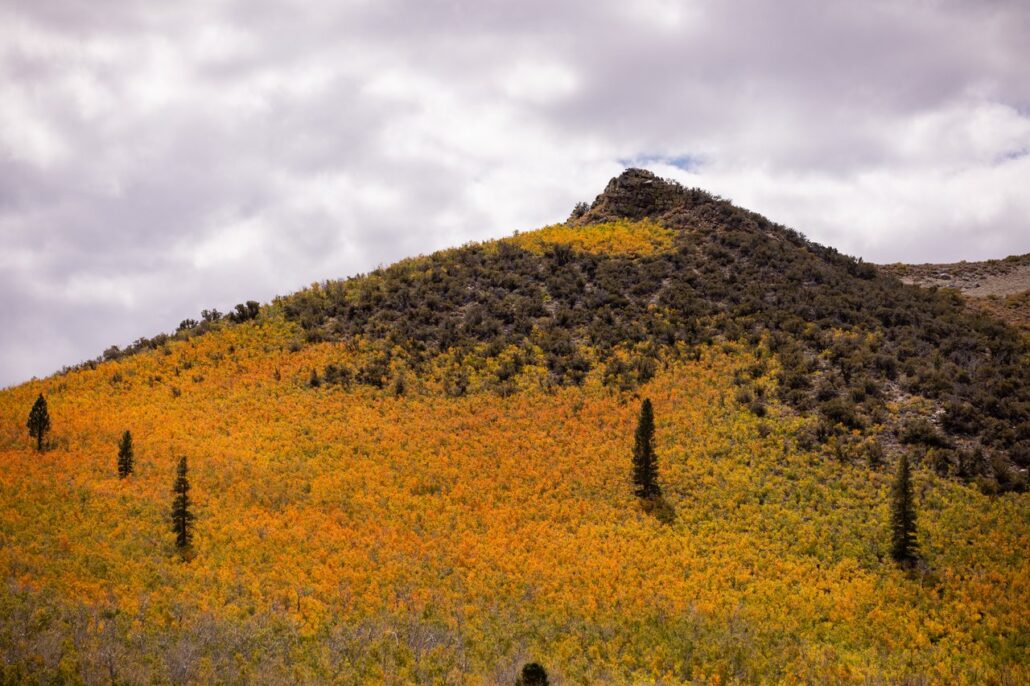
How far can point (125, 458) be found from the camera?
28.0 metres

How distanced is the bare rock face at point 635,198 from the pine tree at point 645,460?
1627 inches

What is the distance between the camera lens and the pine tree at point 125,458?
2777 cm

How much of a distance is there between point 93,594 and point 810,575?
23825 mm

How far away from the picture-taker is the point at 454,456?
3300cm

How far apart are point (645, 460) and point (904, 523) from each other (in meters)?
10.2

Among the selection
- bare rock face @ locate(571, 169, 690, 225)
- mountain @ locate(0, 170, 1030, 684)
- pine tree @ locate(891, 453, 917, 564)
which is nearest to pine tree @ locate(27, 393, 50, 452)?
mountain @ locate(0, 170, 1030, 684)

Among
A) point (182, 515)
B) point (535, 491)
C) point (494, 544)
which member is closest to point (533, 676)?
point (494, 544)

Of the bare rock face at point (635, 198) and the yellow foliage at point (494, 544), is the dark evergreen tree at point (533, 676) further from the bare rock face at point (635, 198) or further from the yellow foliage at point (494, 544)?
the bare rock face at point (635, 198)

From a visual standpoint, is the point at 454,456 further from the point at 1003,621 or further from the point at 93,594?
the point at 1003,621

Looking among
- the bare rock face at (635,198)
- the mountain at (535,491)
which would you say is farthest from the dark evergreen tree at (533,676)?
the bare rock face at (635,198)

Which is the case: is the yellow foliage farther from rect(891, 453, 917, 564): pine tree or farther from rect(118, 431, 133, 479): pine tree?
rect(891, 453, 917, 564): pine tree

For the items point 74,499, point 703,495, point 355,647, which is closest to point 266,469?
point 74,499

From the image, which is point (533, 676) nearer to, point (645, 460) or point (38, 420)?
point (645, 460)

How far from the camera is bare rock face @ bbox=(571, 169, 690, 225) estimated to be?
222ft
